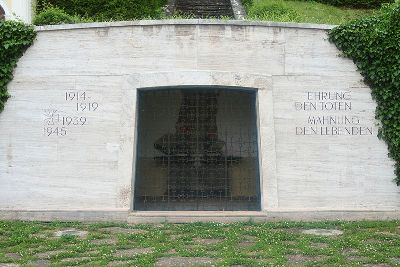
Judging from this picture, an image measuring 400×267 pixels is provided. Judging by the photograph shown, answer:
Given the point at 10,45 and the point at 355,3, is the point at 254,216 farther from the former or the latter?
the point at 355,3

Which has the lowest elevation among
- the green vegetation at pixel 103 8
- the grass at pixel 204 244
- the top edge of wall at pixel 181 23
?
the grass at pixel 204 244

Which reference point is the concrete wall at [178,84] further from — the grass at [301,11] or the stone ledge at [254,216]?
the grass at [301,11]

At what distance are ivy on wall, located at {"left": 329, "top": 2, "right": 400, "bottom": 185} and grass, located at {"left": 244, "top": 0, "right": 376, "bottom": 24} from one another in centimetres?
196

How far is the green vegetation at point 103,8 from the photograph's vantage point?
16641 millimetres

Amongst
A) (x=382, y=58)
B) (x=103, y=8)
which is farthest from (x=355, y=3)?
(x=382, y=58)

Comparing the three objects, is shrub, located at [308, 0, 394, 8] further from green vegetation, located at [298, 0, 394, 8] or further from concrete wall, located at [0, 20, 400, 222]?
concrete wall, located at [0, 20, 400, 222]

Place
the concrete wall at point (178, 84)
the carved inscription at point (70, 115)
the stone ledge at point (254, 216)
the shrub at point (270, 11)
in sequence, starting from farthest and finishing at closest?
the shrub at point (270, 11)
the carved inscription at point (70, 115)
the concrete wall at point (178, 84)
the stone ledge at point (254, 216)

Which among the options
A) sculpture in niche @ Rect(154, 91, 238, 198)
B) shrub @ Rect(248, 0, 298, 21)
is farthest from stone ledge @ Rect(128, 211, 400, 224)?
shrub @ Rect(248, 0, 298, 21)

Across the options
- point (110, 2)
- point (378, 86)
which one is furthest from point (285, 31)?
point (110, 2)

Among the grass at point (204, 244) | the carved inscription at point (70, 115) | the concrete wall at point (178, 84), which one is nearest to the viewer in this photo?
the grass at point (204, 244)

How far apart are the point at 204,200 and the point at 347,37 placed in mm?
4104

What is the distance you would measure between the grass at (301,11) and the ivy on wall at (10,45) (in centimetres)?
523

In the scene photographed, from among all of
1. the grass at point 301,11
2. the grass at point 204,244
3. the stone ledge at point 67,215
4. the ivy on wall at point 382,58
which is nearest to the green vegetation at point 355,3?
the grass at point 301,11

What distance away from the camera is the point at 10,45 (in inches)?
433
